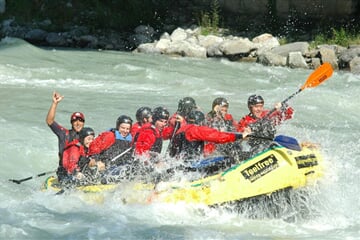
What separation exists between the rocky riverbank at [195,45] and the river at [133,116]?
18.9 inches

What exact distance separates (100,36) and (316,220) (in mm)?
14837

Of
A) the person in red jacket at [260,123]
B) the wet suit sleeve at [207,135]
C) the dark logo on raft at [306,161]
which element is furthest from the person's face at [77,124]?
the dark logo on raft at [306,161]

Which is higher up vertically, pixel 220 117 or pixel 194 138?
pixel 220 117

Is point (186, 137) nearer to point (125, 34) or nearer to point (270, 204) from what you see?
point (270, 204)

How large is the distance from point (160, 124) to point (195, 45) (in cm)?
1137

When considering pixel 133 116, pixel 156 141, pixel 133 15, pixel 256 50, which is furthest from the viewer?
pixel 133 15

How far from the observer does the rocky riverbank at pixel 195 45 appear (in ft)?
52.1

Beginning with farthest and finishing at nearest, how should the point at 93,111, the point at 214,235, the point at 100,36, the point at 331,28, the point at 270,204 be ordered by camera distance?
the point at 100,36, the point at 331,28, the point at 93,111, the point at 270,204, the point at 214,235

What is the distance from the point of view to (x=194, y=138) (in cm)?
634

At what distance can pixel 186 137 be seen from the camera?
6.40m

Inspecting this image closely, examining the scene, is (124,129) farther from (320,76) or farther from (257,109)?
(320,76)

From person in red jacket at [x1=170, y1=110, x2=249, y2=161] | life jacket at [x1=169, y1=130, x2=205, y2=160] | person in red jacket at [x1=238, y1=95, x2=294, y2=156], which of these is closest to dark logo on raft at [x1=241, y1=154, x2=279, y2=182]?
person in red jacket at [x1=238, y1=95, x2=294, y2=156]

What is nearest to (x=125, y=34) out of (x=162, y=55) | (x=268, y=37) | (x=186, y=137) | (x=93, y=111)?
(x=162, y=55)

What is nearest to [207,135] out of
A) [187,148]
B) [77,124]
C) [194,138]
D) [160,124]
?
[194,138]
